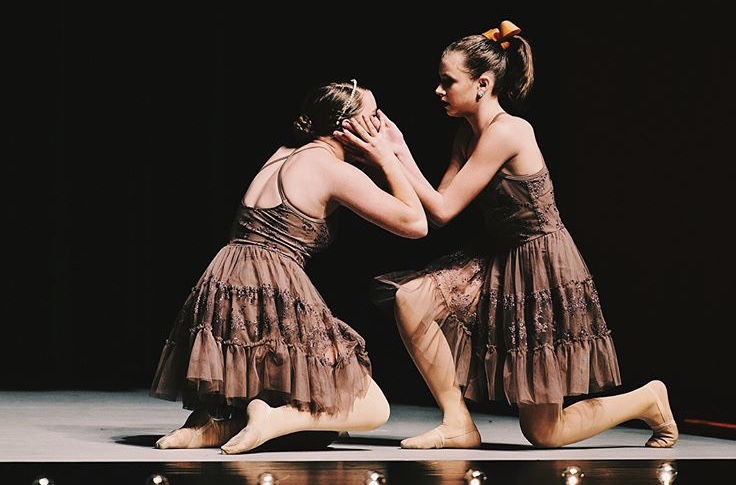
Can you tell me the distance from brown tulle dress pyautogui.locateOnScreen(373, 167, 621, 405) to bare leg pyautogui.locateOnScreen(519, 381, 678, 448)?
0.17ft

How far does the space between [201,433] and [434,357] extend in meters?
0.63

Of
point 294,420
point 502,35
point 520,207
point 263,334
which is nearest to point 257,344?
point 263,334

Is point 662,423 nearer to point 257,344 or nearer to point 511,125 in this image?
point 511,125

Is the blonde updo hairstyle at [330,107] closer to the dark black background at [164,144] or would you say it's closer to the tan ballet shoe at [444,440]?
the tan ballet shoe at [444,440]

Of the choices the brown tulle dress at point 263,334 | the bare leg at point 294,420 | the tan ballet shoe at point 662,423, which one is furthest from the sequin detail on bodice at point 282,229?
the tan ballet shoe at point 662,423

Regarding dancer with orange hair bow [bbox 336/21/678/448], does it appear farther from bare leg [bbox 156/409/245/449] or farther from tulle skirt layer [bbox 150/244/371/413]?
bare leg [bbox 156/409/245/449]

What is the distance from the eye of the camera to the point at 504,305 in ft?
11.9

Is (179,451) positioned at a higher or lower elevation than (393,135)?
lower

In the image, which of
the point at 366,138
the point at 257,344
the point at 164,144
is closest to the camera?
the point at 257,344

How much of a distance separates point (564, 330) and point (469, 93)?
2.20 feet

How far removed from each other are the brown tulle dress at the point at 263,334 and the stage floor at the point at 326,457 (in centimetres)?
16

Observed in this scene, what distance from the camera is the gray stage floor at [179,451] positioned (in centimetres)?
332

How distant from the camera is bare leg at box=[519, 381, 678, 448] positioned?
142 inches

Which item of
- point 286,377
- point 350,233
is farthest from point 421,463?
point 350,233
